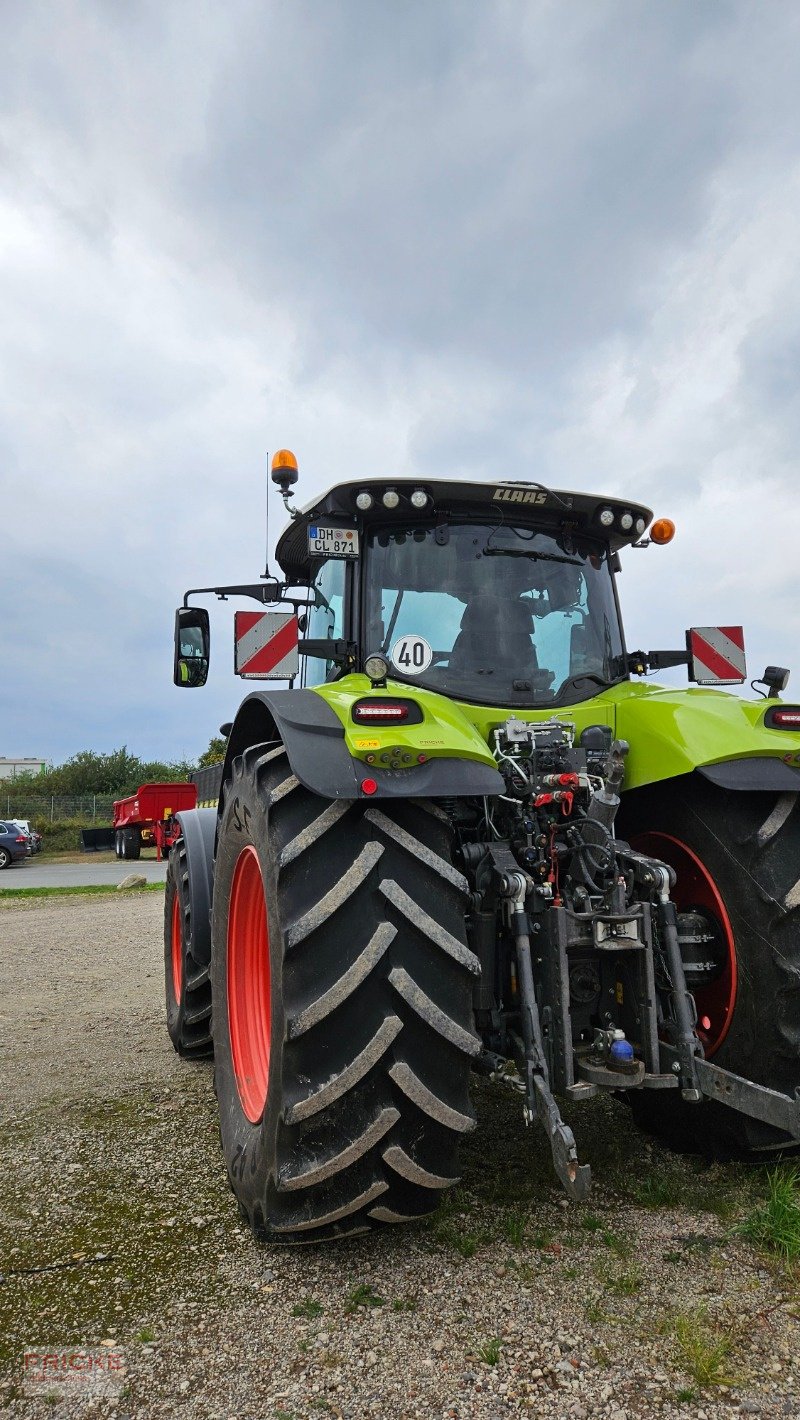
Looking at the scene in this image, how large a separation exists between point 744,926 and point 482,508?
1804 millimetres

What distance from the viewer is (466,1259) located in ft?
8.13

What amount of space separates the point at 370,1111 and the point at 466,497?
2204 millimetres

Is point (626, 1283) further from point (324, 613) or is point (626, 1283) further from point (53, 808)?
point (53, 808)

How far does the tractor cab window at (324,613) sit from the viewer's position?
355cm

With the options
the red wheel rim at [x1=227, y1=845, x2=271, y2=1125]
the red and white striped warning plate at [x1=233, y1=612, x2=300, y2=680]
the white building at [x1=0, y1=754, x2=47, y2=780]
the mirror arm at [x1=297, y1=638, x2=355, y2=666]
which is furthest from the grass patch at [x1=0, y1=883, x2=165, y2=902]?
the white building at [x1=0, y1=754, x2=47, y2=780]

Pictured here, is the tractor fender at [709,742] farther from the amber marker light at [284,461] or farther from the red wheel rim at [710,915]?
the amber marker light at [284,461]

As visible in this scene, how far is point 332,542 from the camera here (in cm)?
337

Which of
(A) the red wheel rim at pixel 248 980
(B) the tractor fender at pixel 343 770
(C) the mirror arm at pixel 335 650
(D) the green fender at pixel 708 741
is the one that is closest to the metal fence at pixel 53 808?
(A) the red wheel rim at pixel 248 980

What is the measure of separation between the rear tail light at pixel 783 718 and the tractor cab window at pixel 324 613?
1.58 metres

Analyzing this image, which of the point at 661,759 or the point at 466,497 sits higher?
the point at 466,497

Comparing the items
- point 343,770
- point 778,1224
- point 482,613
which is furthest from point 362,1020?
point 482,613

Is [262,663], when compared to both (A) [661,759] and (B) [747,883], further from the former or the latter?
(B) [747,883]

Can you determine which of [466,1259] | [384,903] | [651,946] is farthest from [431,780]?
[466,1259]

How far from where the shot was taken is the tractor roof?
333cm
